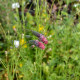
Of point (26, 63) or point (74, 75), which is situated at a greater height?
point (26, 63)

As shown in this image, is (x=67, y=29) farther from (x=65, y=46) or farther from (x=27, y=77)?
(x=27, y=77)

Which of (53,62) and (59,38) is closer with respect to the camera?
(53,62)

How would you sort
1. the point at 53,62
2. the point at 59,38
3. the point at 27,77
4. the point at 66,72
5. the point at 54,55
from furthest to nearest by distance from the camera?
the point at 59,38 < the point at 54,55 < the point at 53,62 < the point at 66,72 < the point at 27,77

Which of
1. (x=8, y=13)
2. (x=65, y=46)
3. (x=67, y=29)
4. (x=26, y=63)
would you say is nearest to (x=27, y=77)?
(x=26, y=63)

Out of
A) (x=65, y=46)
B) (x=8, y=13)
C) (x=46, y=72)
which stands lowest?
(x=46, y=72)

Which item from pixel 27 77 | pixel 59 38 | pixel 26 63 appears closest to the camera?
pixel 26 63

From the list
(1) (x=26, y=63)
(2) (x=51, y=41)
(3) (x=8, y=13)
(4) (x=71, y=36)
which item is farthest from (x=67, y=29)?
(1) (x=26, y=63)

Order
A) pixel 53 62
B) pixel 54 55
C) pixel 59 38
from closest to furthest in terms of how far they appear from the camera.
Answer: pixel 53 62
pixel 54 55
pixel 59 38

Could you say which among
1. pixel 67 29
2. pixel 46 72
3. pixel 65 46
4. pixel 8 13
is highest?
pixel 8 13

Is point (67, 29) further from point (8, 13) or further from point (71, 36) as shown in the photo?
point (8, 13)
